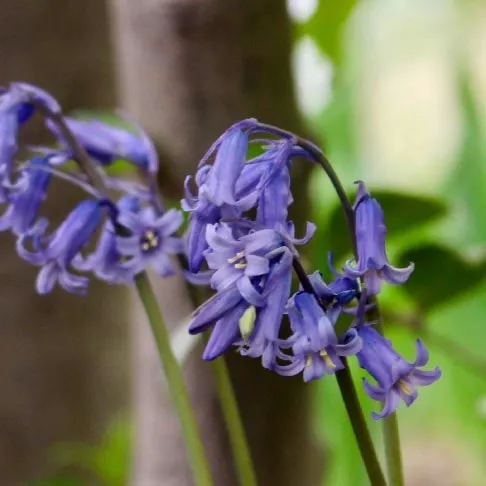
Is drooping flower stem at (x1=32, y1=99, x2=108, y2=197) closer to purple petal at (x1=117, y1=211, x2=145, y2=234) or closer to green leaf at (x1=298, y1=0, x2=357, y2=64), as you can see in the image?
purple petal at (x1=117, y1=211, x2=145, y2=234)

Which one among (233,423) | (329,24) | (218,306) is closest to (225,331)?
(218,306)

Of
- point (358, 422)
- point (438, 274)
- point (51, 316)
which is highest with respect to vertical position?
point (358, 422)

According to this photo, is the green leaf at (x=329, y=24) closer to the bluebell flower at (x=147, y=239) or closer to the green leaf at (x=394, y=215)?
the green leaf at (x=394, y=215)

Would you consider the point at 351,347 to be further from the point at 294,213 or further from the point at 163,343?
the point at 294,213

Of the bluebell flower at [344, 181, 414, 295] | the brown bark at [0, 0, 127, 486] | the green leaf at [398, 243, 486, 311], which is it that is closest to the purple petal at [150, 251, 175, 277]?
the bluebell flower at [344, 181, 414, 295]

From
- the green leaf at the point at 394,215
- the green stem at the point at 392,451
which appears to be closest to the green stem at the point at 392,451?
the green stem at the point at 392,451

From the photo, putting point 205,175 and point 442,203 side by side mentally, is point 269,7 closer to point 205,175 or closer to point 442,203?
point 442,203
